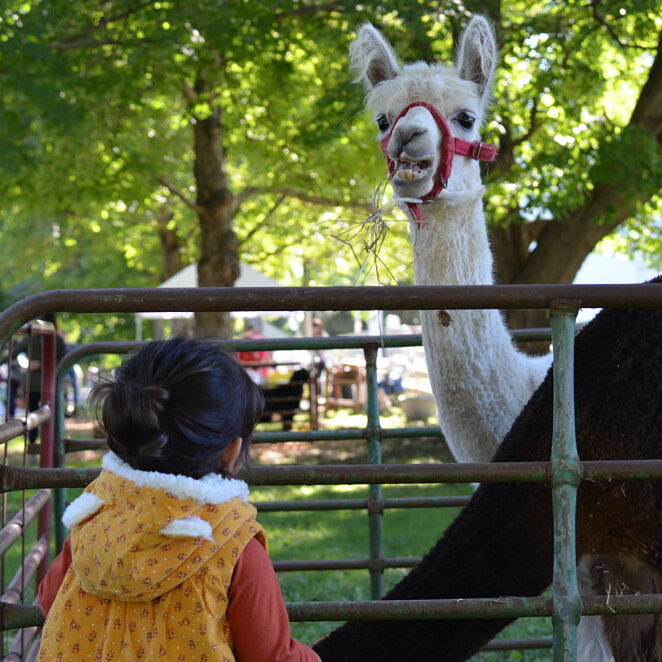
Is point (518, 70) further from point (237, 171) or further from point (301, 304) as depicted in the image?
point (237, 171)

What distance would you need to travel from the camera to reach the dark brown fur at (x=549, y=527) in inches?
92.0

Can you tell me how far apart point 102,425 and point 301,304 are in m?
0.49

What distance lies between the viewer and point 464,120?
3645 millimetres

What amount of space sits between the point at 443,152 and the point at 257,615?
224 centimetres

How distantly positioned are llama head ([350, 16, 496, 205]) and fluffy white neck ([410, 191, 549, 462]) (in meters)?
0.13

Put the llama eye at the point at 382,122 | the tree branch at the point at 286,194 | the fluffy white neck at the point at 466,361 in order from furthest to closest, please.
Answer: the tree branch at the point at 286,194
the llama eye at the point at 382,122
the fluffy white neck at the point at 466,361

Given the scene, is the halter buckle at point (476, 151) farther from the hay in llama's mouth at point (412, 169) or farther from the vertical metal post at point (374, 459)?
the vertical metal post at point (374, 459)

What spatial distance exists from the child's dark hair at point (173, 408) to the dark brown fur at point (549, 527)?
2.96 ft

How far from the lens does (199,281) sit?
1269 centimetres

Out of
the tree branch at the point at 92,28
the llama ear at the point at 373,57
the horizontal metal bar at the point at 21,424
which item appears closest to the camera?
the horizontal metal bar at the point at 21,424

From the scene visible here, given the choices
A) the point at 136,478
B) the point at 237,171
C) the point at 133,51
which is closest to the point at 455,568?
the point at 136,478

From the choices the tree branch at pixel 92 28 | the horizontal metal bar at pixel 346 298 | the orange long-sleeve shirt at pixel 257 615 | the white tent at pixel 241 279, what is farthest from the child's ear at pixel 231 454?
the white tent at pixel 241 279

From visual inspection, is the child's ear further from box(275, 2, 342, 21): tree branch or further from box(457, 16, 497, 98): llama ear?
box(275, 2, 342, 21): tree branch

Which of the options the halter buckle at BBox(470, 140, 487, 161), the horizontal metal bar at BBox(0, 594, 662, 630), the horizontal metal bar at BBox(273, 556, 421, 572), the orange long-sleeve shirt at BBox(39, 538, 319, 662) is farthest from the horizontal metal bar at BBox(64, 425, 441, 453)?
the orange long-sleeve shirt at BBox(39, 538, 319, 662)
